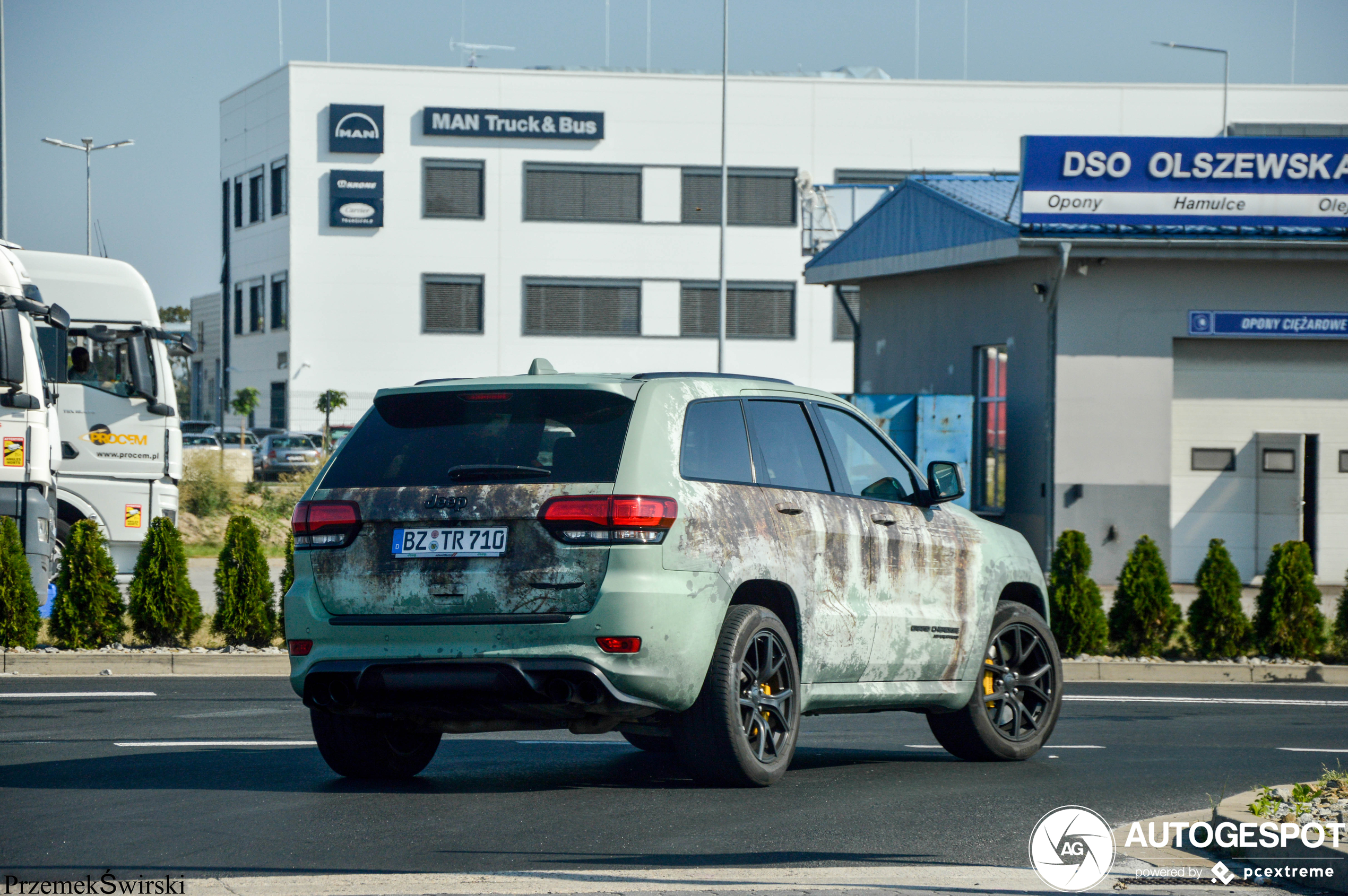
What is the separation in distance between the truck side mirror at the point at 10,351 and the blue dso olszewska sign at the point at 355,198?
4412 centimetres

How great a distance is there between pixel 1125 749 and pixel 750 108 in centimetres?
5250

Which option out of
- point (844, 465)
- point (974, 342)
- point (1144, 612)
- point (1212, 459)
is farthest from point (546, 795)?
point (974, 342)

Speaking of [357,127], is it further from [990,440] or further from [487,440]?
[487,440]

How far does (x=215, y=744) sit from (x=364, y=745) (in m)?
1.81

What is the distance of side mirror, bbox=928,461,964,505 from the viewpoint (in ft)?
27.4

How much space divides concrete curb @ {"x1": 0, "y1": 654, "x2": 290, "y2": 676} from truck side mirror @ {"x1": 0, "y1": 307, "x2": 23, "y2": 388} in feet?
9.14

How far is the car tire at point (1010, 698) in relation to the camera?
865cm

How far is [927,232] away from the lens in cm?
2455

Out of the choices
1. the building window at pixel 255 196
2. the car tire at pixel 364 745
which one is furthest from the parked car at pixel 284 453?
the car tire at pixel 364 745

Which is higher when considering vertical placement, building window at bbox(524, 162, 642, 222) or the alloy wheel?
building window at bbox(524, 162, 642, 222)

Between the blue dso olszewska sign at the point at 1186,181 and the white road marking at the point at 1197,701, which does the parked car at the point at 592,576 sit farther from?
the blue dso olszewska sign at the point at 1186,181

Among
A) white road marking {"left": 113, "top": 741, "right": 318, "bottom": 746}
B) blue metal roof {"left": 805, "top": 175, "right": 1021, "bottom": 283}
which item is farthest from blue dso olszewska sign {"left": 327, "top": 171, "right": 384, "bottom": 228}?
white road marking {"left": 113, "top": 741, "right": 318, "bottom": 746}

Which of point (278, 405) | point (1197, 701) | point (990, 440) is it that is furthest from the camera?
point (278, 405)

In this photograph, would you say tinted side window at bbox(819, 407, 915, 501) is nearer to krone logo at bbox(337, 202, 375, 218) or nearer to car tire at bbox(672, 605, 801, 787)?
car tire at bbox(672, 605, 801, 787)
